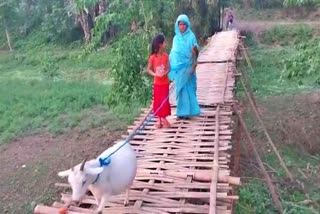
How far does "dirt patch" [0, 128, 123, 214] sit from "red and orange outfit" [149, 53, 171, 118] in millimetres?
3110

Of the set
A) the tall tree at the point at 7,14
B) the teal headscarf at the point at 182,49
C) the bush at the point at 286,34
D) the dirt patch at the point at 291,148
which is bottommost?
the dirt patch at the point at 291,148

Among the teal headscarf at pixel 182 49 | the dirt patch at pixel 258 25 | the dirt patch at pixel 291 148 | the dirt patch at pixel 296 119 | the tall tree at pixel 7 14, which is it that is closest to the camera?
the teal headscarf at pixel 182 49

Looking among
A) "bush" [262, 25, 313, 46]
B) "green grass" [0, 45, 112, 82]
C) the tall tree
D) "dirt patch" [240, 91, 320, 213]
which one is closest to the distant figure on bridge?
"dirt patch" [240, 91, 320, 213]

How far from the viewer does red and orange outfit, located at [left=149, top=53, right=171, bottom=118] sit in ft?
18.2

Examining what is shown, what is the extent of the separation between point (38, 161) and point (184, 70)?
4771 mm

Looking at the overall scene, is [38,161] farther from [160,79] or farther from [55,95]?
[160,79]

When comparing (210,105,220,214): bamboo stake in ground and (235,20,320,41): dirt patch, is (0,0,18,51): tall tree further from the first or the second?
(210,105,220,214): bamboo stake in ground

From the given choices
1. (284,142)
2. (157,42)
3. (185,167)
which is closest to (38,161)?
(284,142)

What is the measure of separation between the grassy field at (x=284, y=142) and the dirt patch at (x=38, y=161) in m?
2.93

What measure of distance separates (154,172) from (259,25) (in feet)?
56.6

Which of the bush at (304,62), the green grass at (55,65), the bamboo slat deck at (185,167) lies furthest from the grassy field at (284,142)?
the green grass at (55,65)

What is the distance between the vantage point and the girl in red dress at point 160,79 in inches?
219

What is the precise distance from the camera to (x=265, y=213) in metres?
6.50

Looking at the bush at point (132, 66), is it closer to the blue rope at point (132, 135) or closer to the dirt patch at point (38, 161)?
the blue rope at point (132, 135)
